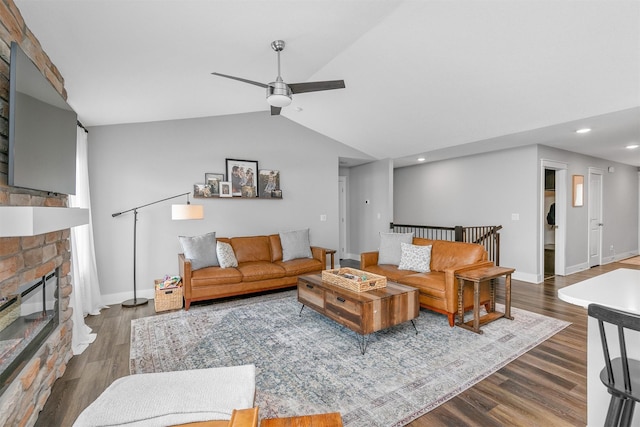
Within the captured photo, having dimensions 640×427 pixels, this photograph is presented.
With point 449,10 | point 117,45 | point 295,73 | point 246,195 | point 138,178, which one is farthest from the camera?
point 246,195

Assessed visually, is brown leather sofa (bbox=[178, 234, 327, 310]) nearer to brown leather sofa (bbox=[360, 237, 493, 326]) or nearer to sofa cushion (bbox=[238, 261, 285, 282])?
sofa cushion (bbox=[238, 261, 285, 282])

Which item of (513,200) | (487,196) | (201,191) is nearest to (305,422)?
(201,191)

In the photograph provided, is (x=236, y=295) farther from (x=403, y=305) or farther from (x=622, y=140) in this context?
(x=622, y=140)

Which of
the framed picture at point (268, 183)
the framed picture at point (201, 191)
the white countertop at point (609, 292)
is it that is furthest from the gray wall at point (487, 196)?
the framed picture at point (201, 191)

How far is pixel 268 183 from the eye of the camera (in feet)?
18.2

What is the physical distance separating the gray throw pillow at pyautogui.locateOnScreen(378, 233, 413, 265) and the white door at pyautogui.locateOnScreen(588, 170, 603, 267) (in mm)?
4632

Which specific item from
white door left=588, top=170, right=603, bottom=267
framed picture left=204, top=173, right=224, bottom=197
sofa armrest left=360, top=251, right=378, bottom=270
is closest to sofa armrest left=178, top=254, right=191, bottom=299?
framed picture left=204, top=173, right=224, bottom=197

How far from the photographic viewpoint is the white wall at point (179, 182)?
432 centimetres

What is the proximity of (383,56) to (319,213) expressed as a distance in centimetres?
336

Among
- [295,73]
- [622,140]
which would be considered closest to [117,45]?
[295,73]

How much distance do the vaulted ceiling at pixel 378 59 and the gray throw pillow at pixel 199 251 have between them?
180cm

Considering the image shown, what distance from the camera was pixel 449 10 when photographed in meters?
2.57

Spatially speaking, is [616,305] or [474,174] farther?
[474,174]

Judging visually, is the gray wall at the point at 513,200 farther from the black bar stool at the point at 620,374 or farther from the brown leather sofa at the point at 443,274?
the black bar stool at the point at 620,374
